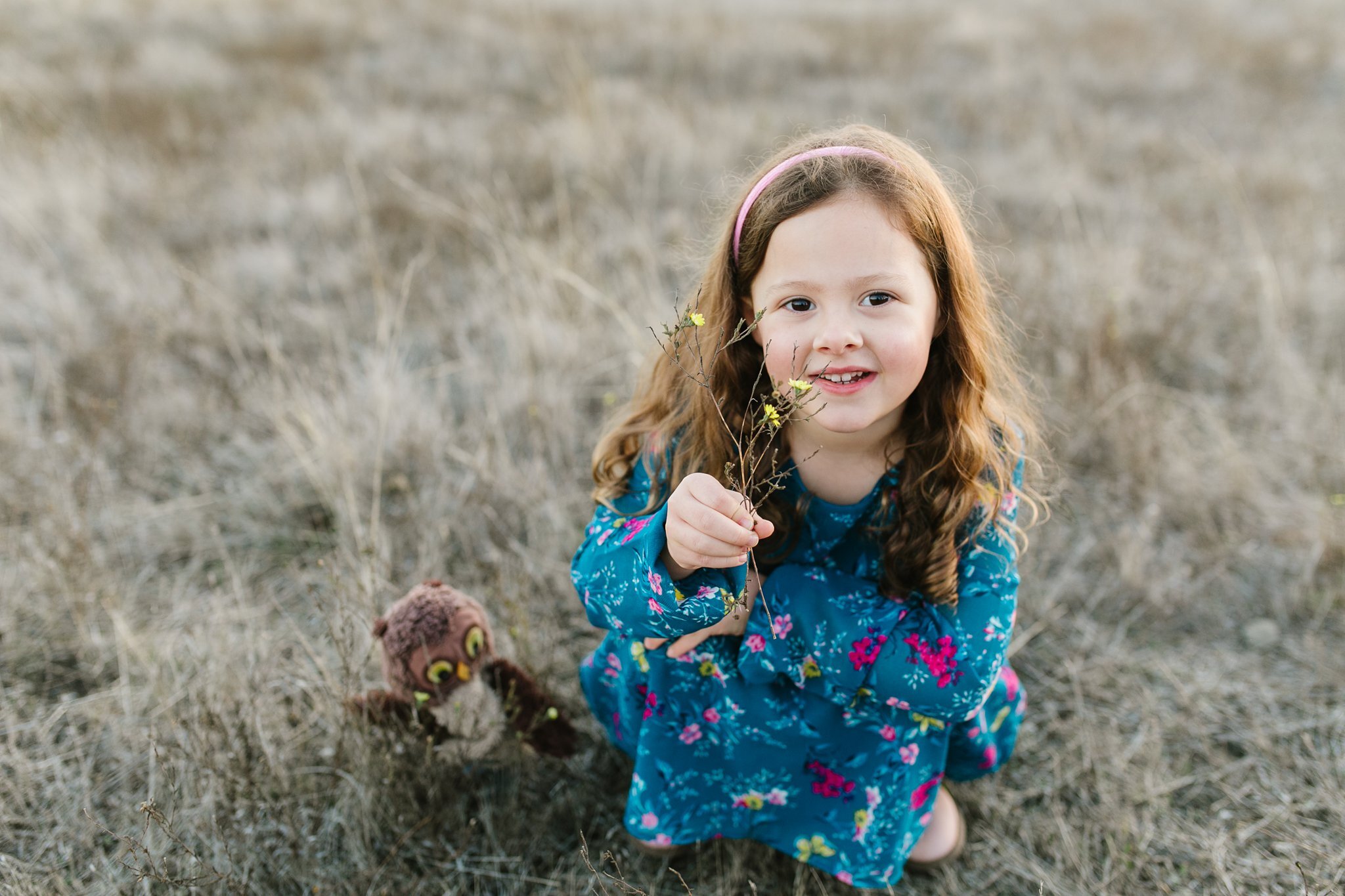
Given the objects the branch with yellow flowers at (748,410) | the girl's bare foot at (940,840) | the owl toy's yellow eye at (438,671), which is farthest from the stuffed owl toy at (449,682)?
the girl's bare foot at (940,840)

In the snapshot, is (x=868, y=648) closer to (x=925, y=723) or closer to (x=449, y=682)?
(x=925, y=723)

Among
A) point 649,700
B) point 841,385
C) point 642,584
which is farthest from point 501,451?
point 841,385

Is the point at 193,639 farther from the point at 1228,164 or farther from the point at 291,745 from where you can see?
the point at 1228,164

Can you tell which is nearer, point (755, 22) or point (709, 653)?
point (709, 653)

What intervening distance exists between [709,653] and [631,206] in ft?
11.0

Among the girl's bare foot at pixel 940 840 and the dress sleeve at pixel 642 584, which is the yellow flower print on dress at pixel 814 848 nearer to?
the girl's bare foot at pixel 940 840

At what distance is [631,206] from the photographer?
458 cm

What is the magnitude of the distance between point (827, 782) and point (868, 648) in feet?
1.14

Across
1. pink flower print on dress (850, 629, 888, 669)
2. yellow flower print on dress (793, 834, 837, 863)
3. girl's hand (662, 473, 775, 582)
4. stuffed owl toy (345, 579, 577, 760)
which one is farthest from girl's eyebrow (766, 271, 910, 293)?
yellow flower print on dress (793, 834, 837, 863)

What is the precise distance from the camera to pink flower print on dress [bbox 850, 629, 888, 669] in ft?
5.06

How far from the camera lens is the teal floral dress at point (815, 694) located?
1.53m

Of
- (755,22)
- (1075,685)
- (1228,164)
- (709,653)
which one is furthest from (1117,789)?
(755,22)

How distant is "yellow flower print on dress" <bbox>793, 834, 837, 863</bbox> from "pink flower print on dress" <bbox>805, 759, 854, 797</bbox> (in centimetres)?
9

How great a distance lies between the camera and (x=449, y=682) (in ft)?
5.73
